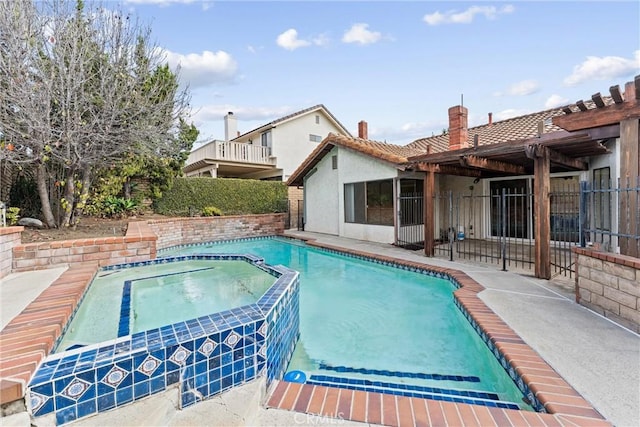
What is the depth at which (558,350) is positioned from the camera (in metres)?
3.38

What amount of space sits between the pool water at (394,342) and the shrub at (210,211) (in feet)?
29.5

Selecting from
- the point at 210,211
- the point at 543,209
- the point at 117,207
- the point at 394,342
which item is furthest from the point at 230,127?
the point at 394,342

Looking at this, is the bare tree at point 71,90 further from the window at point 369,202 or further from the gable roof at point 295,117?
the gable roof at point 295,117

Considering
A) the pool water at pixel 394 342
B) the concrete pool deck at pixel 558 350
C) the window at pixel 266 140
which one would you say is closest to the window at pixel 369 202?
the pool water at pixel 394 342

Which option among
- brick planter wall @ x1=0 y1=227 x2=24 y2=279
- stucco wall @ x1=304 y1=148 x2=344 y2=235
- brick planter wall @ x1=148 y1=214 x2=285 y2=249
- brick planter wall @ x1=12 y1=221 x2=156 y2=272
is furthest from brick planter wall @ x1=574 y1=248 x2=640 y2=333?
brick planter wall @ x1=148 y1=214 x2=285 y2=249

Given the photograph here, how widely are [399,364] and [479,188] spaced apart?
10.5m

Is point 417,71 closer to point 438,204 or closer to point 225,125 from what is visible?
point 438,204

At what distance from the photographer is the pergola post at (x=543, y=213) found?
650cm

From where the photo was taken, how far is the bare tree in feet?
22.7

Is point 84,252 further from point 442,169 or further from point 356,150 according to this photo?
point 442,169

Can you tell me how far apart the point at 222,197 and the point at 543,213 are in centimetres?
1381

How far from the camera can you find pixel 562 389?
268cm

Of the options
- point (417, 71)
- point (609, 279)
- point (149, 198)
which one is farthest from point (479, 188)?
point (149, 198)

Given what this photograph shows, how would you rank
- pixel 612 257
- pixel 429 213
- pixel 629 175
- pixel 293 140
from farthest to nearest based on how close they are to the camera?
pixel 293 140
pixel 429 213
pixel 629 175
pixel 612 257
